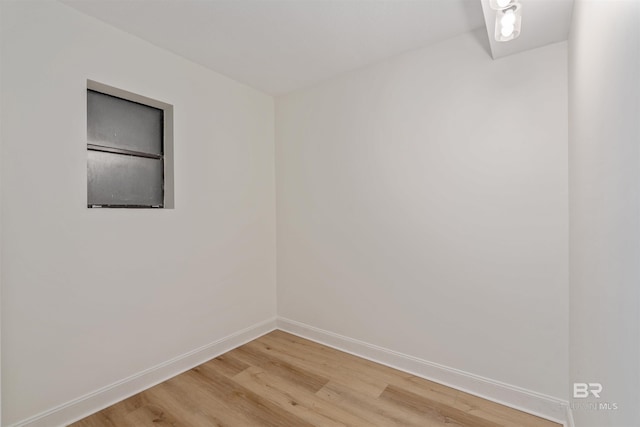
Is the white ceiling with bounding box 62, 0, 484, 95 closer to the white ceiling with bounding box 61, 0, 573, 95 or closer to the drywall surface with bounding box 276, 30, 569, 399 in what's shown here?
the white ceiling with bounding box 61, 0, 573, 95

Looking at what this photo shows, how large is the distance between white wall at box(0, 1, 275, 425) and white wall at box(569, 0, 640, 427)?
8.30 ft

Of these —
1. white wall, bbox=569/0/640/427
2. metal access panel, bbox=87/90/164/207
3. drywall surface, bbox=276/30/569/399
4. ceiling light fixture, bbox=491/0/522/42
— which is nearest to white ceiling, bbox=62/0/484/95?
drywall surface, bbox=276/30/569/399

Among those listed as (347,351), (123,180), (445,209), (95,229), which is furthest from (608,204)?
(123,180)

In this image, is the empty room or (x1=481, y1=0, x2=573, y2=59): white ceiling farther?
the empty room

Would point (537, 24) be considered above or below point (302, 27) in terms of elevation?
below

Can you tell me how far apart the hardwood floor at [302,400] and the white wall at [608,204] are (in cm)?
68

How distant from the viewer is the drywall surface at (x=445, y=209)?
181 cm

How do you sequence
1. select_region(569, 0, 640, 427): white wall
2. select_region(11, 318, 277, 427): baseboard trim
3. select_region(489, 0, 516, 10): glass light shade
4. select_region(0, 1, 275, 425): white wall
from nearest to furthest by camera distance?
select_region(569, 0, 640, 427): white wall, select_region(489, 0, 516, 10): glass light shade, select_region(0, 1, 275, 425): white wall, select_region(11, 318, 277, 427): baseboard trim

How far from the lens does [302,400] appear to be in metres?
2.00

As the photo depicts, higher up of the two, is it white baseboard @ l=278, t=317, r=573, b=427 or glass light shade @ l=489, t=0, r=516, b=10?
glass light shade @ l=489, t=0, r=516, b=10

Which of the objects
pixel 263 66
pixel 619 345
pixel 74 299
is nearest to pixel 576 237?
pixel 619 345

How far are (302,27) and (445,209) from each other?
168 centimetres

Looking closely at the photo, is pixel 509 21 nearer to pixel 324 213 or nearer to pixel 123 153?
pixel 324 213

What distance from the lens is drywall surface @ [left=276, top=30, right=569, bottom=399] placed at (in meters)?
1.81
